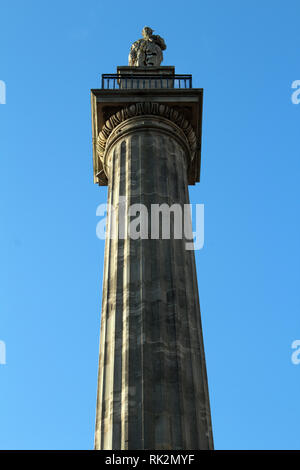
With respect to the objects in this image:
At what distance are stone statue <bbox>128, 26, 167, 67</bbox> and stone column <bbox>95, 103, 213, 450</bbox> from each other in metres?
6.54

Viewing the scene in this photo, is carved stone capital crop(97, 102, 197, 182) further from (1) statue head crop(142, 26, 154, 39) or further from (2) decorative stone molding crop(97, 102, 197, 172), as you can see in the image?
(1) statue head crop(142, 26, 154, 39)

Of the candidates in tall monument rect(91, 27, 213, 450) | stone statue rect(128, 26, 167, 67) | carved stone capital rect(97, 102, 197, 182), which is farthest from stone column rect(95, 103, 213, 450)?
stone statue rect(128, 26, 167, 67)

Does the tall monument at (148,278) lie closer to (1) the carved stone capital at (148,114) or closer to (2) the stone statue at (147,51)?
(1) the carved stone capital at (148,114)

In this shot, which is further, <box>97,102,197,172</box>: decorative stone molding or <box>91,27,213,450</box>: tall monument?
<box>97,102,197,172</box>: decorative stone molding

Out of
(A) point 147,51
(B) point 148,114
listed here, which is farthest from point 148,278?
(A) point 147,51

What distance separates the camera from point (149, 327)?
53.7 ft

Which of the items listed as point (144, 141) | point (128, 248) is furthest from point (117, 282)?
point (144, 141)

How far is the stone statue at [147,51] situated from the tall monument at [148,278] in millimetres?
1784

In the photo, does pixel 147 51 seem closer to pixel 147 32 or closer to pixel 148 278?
pixel 147 32

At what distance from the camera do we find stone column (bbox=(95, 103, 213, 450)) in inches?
570

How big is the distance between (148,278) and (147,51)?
45.4 feet

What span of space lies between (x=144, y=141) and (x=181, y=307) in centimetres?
710

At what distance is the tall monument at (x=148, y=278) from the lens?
14.7 metres

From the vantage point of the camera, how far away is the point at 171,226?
754 inches
